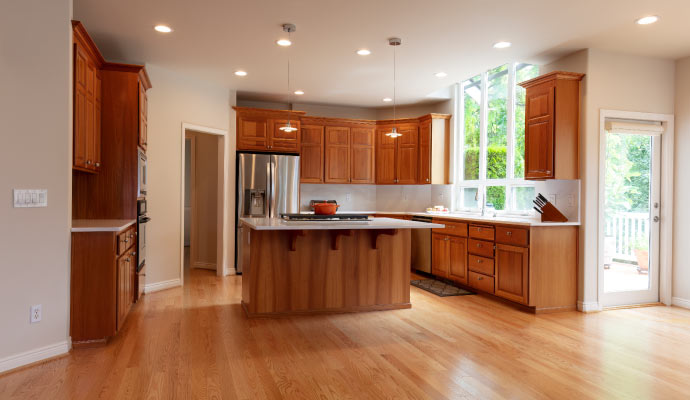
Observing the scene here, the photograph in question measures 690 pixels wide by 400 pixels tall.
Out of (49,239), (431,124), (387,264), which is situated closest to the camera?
(49,239)

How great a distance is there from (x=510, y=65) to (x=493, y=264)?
2521 mm

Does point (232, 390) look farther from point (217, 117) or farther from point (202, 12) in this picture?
point (217, 117)

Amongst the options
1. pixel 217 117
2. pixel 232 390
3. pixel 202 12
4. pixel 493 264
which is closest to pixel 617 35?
pixel 493 264

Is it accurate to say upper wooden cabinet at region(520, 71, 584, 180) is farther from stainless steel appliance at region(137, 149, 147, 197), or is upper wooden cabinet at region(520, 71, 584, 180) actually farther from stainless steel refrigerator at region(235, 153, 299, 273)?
stainless steel appliance at region(137, 149, 147, 197)

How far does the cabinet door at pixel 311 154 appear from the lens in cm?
705

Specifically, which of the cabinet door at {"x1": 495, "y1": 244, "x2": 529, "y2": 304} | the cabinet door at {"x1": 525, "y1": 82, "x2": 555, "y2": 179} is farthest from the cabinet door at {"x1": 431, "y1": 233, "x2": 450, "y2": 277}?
the cabinet door at {"x1": 525, "y1": 82, "x2": 555, "y2": 179}

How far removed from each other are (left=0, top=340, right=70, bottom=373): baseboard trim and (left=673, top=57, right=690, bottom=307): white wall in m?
5.55

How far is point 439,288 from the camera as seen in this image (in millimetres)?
5520

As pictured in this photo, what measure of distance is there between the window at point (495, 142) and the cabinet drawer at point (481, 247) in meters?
0.83

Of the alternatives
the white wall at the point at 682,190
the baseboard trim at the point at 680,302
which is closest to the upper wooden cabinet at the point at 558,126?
the white wall at the point at 682,190

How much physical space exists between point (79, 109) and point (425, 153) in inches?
186

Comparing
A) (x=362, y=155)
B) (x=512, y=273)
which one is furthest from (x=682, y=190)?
(x=362, y=155)

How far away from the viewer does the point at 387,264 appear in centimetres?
446

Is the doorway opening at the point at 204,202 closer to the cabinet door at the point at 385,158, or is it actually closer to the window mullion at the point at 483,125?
the cabinet door at the point at 385,158
